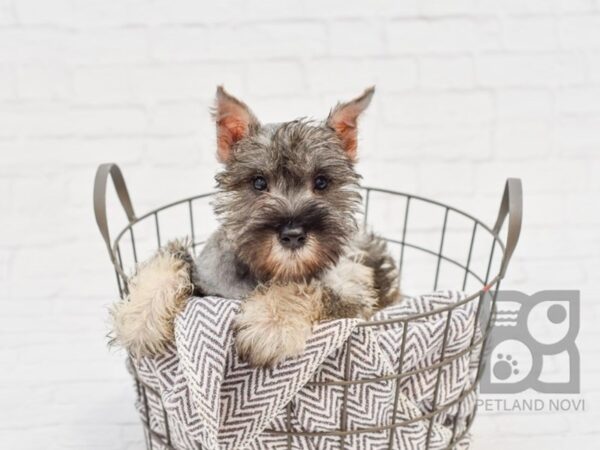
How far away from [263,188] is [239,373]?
42 centimetres

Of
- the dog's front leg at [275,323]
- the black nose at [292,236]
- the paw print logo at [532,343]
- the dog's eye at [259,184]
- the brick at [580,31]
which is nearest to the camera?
the dog's front leg at [275,323]

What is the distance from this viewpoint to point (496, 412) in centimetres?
233

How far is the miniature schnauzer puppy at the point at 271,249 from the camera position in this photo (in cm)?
147

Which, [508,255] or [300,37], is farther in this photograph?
[300,37]

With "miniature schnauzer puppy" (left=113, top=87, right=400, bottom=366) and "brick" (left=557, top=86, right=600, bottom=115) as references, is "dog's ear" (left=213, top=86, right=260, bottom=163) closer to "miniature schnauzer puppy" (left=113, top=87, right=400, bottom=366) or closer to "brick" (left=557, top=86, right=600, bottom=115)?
"miniature schnauzer puppy" (left=113, top=87, right=400, bottom=366)

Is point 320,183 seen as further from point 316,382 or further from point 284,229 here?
point 316,382

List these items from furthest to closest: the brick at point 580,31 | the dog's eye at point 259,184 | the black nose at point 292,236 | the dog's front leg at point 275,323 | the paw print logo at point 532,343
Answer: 1. the brick at point 580,31
2. the paw print logo at point 532,343
3. the dog's eye at point 259,184
4. the black nose at point 292,236
5. the dog's front leg at point 275,323

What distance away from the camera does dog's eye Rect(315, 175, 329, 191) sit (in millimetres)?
1712

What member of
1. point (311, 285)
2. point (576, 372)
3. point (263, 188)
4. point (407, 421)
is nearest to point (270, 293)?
point (311, 285)

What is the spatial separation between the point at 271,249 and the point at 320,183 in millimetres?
253

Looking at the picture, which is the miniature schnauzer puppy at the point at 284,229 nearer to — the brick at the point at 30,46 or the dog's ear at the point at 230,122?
the dog's ear at the point at 230,122

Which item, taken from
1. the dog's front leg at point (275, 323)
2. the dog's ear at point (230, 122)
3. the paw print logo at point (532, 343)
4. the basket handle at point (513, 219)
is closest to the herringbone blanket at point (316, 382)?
the dog's front leg at point (275, 323)

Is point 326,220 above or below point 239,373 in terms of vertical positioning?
above

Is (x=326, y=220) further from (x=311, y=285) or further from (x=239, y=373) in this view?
(x=239, y=373)
